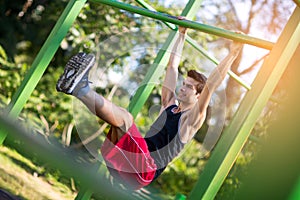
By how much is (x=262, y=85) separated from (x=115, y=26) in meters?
4.34

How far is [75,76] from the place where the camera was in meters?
1.78

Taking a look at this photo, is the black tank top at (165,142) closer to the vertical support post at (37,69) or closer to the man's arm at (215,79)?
the man's arm at (215,79)

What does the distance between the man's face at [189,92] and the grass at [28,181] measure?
1.46 metres

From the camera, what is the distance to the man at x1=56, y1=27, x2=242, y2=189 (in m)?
1.78

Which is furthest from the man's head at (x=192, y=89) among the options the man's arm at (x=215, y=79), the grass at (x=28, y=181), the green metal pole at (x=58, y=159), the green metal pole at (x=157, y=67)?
the green metal pole at (x=58, y=159)

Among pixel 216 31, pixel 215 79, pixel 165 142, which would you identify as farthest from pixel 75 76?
pixel 165 142

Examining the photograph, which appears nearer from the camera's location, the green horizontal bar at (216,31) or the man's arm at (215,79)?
the green horizontal bar at (216,31)

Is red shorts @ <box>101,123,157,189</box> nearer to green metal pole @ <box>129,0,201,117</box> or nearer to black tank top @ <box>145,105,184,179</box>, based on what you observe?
black tank top @ <box>145,105,184,179</box>

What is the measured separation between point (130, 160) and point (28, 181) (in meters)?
2.22

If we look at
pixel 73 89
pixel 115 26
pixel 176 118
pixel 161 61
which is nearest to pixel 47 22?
pixel 115 26

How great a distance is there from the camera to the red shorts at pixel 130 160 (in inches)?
82.7

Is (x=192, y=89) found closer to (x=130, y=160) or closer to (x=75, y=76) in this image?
(x=130, y=160)

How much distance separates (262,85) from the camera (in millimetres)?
991

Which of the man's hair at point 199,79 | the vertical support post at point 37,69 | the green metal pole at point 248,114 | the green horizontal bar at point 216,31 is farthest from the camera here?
the man's hair at point 199,79
